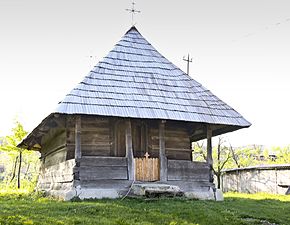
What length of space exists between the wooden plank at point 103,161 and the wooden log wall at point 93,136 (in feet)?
3.53

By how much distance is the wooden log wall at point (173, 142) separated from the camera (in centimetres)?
1422

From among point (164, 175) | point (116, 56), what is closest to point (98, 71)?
point (116, 56)

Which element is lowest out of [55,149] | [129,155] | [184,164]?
[184,164]

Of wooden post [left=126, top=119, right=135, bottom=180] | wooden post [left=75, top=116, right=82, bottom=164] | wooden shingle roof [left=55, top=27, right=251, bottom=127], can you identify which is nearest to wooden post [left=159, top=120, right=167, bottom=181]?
wooden shingle roof [left=55, top=27, right=251, bottom=127]

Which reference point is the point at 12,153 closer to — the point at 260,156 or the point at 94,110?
the point at 94,110

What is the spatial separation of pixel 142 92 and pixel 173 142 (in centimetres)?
246

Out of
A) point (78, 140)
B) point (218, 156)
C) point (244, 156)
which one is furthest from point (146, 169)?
point (244, 156)

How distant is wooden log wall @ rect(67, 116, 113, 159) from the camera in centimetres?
1335

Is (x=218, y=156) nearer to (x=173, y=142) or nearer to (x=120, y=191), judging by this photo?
(x=173, y=142)

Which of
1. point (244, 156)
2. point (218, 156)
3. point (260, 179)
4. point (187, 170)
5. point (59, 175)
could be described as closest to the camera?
point (187, 170)

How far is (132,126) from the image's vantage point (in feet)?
46.1

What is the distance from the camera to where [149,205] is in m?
10.2

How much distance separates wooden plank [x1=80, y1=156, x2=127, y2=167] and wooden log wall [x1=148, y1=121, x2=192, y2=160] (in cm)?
181

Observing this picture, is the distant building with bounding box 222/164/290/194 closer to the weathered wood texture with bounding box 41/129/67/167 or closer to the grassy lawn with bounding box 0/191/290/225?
the weathered wood texture with bounding box 41/129/67/167
